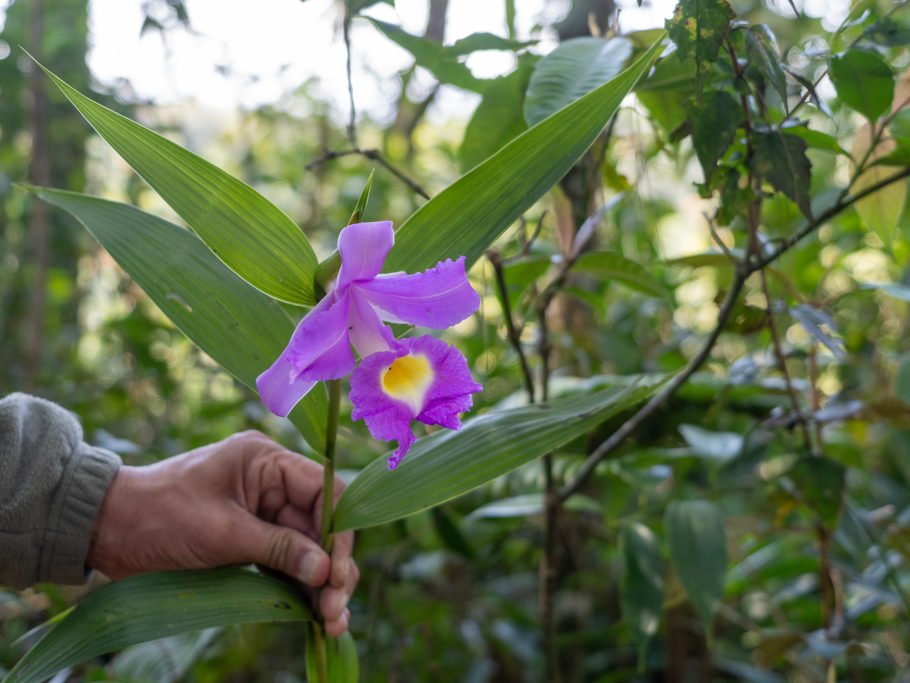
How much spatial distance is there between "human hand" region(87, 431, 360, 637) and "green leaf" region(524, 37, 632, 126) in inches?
16.6

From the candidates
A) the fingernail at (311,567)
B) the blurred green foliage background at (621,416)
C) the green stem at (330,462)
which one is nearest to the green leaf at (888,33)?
the blurred green foliage background at (621,416)

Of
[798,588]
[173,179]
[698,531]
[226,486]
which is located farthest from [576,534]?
[173,179]

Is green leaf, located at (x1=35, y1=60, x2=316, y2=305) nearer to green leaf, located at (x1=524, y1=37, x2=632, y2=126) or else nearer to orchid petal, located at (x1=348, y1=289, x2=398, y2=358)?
orchid petal, located at (x1=348, y1=289, x2=398, y2=358)

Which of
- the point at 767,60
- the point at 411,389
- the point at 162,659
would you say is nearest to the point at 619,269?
the point at 767,60

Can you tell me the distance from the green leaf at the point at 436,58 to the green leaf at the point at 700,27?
0.85ft

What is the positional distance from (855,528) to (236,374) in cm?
79

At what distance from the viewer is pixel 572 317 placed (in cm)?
155

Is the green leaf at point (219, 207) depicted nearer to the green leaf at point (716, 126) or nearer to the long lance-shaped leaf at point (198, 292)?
the long lance-shaped leaf at point (198, 292)

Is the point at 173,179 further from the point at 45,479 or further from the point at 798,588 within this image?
the point at 798,588

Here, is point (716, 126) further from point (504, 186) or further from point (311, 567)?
point (311, 567)

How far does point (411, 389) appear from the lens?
0.50m

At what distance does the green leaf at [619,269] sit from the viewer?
30.9 inches

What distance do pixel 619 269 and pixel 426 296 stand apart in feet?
1.19

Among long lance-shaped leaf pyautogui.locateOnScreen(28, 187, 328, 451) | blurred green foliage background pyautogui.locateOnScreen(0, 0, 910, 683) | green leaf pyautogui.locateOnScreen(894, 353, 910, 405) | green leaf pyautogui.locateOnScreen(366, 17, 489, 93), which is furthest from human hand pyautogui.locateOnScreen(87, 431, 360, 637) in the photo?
green leaf pyautogui.locateOnScreen(894, 353, 910, 405)
